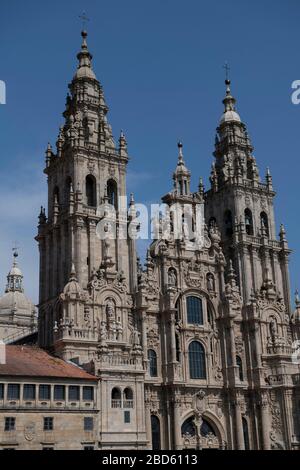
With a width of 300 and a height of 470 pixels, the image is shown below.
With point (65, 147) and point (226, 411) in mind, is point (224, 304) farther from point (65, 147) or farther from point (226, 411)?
point (65, 147)

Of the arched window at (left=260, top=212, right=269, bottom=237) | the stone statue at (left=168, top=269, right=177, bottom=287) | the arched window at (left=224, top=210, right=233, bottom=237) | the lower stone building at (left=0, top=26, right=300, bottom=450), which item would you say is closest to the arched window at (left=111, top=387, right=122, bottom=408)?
the lower stone building at (left=0, top=26, right=300, bottom=450)

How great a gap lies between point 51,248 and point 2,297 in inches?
1770

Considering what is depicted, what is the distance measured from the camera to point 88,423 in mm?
57656

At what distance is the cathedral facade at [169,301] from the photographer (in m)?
70.8

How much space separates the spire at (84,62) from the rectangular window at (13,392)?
136ft

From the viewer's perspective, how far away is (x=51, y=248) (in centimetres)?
7750

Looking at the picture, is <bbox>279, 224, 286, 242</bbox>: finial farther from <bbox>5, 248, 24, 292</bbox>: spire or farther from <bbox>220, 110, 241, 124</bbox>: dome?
<bbox>5, 248, 24, 292</bbox>: spire

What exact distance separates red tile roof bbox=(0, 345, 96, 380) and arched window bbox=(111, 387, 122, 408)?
2773 millimetres

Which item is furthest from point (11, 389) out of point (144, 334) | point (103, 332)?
point (144, 334)

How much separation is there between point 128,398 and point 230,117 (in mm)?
47785

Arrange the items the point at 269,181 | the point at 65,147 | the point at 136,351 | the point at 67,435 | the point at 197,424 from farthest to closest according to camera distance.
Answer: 1. the point at 269,181
2. the point at 65,147
3. the point at 197,424
4. the point at 136,351
5. the point at 67,435

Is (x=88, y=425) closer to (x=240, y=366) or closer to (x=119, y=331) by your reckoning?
(x=119, y=331)

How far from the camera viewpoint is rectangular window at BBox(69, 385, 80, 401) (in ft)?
189

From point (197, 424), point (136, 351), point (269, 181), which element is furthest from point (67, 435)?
point (269, 181)
